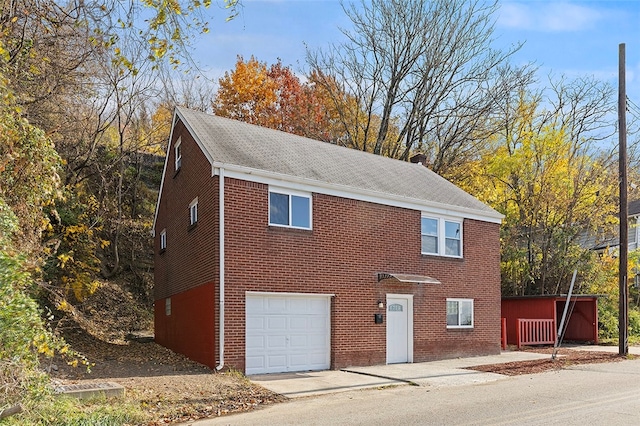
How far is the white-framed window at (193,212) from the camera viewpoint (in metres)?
16.6

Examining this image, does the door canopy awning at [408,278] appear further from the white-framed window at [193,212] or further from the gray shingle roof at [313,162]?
the white-framed window at [193,212]

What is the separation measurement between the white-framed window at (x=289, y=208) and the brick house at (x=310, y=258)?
0.12 feet

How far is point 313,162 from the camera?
1764 cm

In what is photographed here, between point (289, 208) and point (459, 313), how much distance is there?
7616 millimetres

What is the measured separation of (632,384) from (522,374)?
2.88 m

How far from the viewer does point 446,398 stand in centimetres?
1147

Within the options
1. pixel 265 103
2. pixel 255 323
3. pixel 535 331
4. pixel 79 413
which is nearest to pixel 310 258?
pixel 255 323

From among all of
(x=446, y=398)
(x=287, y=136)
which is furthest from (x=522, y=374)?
(x=287, y=136)

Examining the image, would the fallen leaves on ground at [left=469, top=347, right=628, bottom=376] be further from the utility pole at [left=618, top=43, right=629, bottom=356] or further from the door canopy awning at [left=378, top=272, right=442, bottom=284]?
the door canopy awning at [left=378, top=272, right=442, bottom=284]

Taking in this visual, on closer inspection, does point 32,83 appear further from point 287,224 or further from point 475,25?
point 475,25

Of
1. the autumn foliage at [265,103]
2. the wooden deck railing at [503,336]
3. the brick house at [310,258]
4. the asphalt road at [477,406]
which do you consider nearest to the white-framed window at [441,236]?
the brick house at [310,258]

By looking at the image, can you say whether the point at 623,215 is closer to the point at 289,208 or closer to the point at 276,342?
the point at 289,208

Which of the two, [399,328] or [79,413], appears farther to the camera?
[399,328]

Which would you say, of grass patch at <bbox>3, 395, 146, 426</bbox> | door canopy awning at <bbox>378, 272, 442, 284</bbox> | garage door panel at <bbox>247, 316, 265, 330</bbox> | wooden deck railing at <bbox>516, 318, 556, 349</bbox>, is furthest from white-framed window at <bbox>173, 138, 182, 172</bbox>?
wooden deck railing at <bbox>516, 318, 556, 349</bbox>
